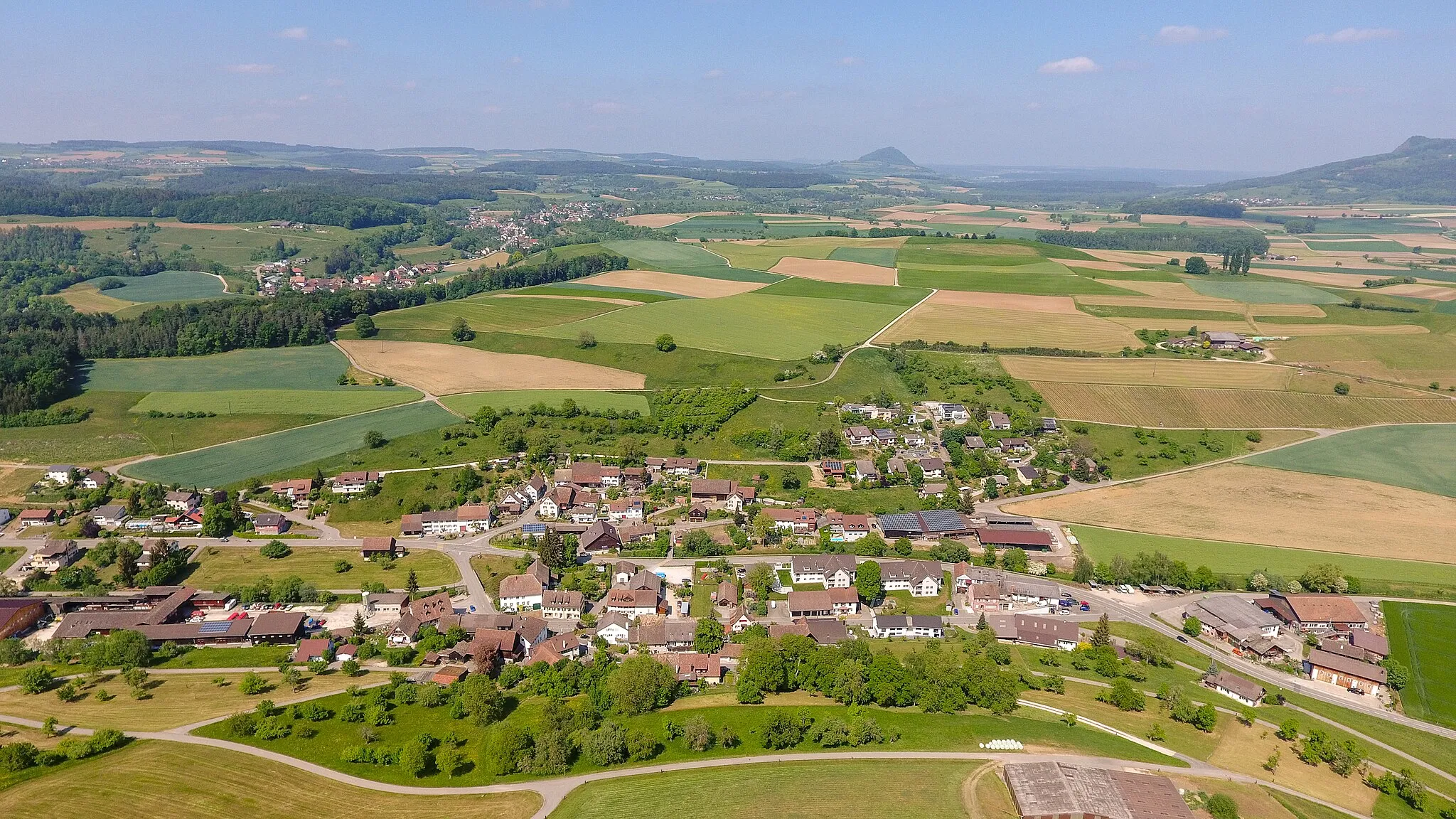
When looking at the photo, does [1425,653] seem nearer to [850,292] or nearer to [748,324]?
[748,324]

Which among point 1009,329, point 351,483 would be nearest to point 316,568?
point 351,483

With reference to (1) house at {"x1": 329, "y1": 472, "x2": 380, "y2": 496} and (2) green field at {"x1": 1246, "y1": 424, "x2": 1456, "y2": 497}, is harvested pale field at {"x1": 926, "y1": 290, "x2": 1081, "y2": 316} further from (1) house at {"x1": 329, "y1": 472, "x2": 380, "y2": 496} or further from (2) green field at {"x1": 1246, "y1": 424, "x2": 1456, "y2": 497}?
(1) house at {"x1": 329, "y1": 472, "x2": 380, "y2": 496}

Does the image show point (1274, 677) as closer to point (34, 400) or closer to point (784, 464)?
point (784, 464)

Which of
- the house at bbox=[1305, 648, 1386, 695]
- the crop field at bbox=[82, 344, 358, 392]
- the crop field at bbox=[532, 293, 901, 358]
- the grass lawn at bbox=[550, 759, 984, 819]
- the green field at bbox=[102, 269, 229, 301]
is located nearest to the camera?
the grass lawn at bbox=[550, 759, 984, 819]

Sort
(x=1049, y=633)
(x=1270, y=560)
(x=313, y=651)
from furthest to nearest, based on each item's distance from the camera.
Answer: (x=1270, y=560), (x=1049, y=633), (x=313, y=651)

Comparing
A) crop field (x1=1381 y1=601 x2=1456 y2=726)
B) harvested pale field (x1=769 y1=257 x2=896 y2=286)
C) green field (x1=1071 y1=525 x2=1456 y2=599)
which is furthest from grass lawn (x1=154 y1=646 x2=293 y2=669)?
harvested pale field (x1=769 y1=257 x2=896 y2=286)

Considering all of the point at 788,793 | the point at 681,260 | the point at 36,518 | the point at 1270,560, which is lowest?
the point at 788,793

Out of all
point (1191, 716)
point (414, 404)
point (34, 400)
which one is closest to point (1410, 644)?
point (1191, 716)
